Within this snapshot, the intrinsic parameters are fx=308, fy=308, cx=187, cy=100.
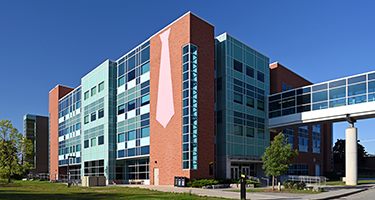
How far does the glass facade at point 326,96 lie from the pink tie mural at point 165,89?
16185 millimetres

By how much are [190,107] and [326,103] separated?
16975 mm

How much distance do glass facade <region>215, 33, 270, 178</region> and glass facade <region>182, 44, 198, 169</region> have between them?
17.3 ft

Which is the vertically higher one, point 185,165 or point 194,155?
point 194,155

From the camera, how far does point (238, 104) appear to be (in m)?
38.7

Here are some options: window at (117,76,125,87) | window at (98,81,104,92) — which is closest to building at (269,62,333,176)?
window at (117,76,125,87)

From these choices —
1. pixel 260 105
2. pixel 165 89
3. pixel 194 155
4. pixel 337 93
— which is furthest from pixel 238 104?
pixel 337 93

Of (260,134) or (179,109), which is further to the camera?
(260,134)

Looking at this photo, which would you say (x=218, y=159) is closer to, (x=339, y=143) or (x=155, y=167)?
(x=155, y=167)

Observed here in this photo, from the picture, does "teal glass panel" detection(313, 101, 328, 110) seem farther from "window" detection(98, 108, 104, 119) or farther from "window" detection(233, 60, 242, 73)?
"window" detection(98, 108, 104, 119)

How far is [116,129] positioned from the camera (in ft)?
148

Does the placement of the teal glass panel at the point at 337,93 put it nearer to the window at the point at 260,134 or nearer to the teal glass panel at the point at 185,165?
the window at the point at 260,134

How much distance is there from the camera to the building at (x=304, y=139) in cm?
4776

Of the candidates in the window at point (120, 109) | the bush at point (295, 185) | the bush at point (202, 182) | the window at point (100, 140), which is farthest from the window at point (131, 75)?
the bush at point (295, 185)

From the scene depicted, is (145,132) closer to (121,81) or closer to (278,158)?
(121,81)
